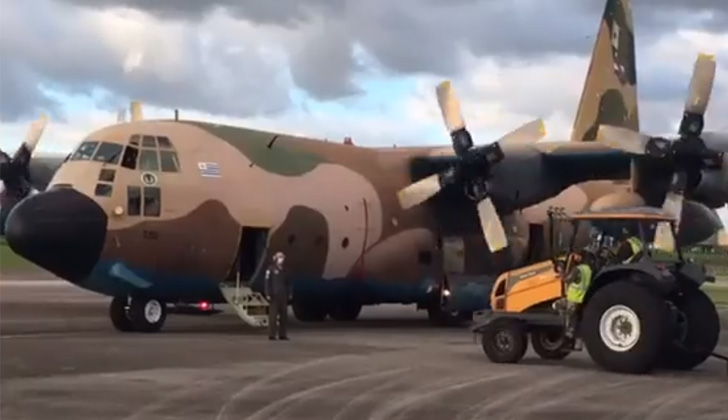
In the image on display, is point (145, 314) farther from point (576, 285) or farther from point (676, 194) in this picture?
point (676, 194)

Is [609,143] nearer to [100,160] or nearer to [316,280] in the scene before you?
[316,280]

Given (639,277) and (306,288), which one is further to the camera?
(306,288)

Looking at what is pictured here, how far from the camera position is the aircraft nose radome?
1759 centimetres

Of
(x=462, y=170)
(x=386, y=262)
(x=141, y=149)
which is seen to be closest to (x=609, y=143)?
(x=462, y=170)

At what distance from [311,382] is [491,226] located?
10.4 metres

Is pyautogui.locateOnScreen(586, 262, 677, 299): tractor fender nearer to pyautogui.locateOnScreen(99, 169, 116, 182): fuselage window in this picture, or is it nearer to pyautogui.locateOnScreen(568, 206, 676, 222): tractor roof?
pyautogui.locateOnScreen(568, 206, 676, 222): tractor roof

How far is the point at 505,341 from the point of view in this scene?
1449cm

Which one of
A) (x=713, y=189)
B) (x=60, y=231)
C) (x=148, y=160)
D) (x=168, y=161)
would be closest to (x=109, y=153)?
(x=148, y=160)

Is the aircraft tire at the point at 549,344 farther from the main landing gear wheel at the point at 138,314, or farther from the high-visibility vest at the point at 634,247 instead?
the main landing gear wheel at the point at 138,314

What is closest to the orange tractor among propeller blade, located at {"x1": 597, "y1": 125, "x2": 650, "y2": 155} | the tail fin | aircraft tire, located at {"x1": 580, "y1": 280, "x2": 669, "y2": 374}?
aircraft tire, located at {"x1": 580, "y1": 280, "x2": 669, "y2": 374}

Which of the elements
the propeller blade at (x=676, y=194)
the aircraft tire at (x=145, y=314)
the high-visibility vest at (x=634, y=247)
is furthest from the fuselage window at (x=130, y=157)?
the propeller blade at (x=676, y=194)

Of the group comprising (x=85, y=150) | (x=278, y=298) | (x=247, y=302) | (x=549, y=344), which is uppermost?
(x=85, y=150)

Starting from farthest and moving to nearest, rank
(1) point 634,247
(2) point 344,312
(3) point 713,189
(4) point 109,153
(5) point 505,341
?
(2) point 344,312, (3) point 713,189, (4) point 109,153, (5) point 505,341, (1) point 634,247

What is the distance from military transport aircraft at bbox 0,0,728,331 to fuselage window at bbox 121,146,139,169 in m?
0.02
